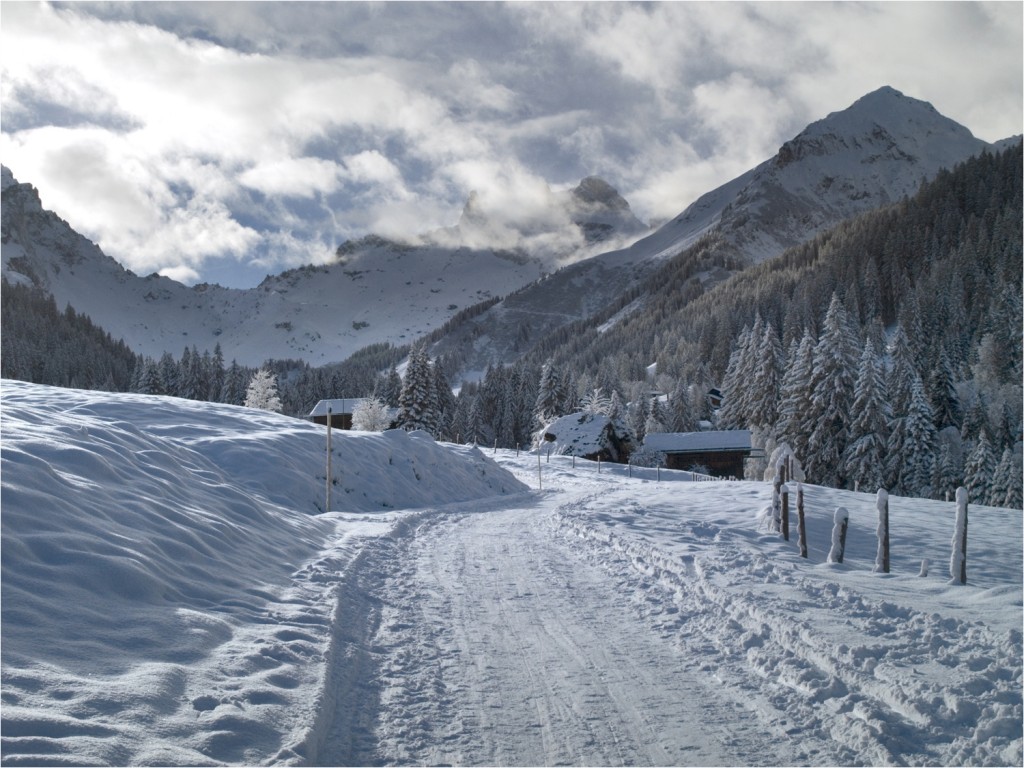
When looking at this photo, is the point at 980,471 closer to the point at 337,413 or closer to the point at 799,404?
the point at 799,404

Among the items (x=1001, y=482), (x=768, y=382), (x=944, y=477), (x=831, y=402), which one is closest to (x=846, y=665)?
(x=831, y=402)

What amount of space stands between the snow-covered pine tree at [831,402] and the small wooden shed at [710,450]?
1157 cm

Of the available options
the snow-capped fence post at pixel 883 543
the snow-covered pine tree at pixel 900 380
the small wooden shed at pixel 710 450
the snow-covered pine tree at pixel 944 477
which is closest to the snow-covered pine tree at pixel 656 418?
the small wooden shed at pixel 710 450

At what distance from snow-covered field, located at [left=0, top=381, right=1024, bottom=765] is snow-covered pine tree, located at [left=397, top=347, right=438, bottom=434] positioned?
47.3m

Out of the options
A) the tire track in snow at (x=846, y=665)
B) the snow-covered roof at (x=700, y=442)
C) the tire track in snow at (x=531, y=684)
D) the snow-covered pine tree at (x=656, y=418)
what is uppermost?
the snow-covered pine tree at (x=656, y=418)

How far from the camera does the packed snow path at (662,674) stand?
5066mm

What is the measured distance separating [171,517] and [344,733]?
6316 millimetres

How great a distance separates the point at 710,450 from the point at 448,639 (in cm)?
6154

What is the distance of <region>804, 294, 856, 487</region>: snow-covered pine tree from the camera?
169 feet

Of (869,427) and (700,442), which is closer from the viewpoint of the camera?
(869,427)

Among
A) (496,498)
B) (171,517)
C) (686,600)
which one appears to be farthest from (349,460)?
(686,600)

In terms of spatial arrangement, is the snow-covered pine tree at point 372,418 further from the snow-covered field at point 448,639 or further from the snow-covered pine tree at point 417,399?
the snow-covered field at point 448,639

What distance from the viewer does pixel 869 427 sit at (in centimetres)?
4931

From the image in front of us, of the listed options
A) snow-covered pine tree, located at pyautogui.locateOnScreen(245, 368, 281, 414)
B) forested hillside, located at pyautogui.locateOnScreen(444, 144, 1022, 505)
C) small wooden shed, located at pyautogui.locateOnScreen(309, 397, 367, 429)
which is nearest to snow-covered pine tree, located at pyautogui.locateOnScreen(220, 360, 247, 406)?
small wooden shed, located at pyautogui.locateOnScreen(309, 397, 367, 429)
